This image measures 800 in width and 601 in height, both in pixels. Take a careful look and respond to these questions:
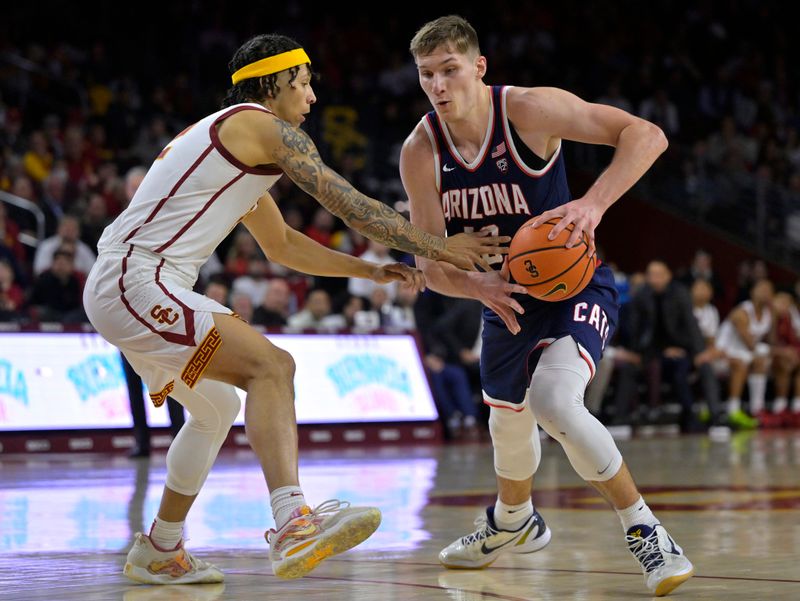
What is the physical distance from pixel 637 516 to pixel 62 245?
895 centimetres

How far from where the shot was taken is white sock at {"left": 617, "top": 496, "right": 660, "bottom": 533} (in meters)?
4.28

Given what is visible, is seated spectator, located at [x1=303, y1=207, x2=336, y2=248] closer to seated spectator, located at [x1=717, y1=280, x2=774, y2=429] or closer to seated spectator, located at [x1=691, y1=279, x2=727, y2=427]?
seated spectator, located at [x1=691, y1=279, x2=727, y2=427]

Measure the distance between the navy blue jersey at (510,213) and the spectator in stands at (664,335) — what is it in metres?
9.63

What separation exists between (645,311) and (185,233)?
10861 millimetres

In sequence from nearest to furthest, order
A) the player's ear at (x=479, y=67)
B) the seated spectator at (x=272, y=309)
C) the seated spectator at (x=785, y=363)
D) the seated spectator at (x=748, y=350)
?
the player's ear at (x=479, y=67), the seated spectator at (x=272, y=309), the seated spectator at (x=748, y=350), the seated spectator at (x=785, y=363)

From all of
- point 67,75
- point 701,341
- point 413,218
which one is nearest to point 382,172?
point 67,75

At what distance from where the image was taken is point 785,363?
1619 centimetres

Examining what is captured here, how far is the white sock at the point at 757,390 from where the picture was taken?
16.0 m

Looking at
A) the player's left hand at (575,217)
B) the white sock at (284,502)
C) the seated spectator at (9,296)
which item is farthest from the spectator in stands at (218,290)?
the white sock at (284,502)

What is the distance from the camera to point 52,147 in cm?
1545

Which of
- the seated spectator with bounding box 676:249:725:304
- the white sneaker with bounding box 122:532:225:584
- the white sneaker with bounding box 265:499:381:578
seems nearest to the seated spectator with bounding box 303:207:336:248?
the seated spectator with bounding box 676:249:725:304

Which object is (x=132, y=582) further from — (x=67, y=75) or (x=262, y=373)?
(x=67, y=75)

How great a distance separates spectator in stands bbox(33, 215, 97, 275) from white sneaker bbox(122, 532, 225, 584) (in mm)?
8028

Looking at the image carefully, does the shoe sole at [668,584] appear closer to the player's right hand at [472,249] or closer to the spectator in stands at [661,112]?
the player's right hand at [472,249]
